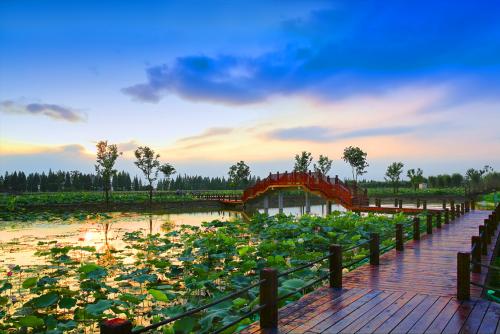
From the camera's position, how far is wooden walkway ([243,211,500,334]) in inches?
189

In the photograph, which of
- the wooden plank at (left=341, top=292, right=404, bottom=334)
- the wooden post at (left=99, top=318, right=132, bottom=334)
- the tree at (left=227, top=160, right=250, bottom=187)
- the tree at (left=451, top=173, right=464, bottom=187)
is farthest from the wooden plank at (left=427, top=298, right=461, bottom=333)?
the tree at (left=451, top=173, right=464, bottom=187)

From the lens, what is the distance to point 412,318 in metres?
5.15

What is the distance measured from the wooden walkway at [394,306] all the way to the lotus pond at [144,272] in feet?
2.36

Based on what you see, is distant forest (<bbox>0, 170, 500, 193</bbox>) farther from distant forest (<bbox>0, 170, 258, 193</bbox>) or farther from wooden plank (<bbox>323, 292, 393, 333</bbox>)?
wooden plank (<bbox>323, 292, 393, 333</bbox>)

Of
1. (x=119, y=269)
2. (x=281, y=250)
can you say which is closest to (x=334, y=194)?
(x=281, y=250)

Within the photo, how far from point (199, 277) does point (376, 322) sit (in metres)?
4.01

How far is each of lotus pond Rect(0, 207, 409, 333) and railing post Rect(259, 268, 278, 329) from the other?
0.62m

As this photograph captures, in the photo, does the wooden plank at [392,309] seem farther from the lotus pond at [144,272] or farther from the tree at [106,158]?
the tree at [106,158]

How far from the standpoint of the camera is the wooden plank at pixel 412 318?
15.6ft

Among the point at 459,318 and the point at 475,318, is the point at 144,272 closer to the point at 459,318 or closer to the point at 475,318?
the point at 459,318

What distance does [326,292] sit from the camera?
6.48 meters

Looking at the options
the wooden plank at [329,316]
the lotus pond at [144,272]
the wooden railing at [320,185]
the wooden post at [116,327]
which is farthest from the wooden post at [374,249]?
the wooden railing at [320,185]

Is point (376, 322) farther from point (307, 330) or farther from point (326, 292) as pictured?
point (326, 292)

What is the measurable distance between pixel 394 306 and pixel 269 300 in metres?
2.13
